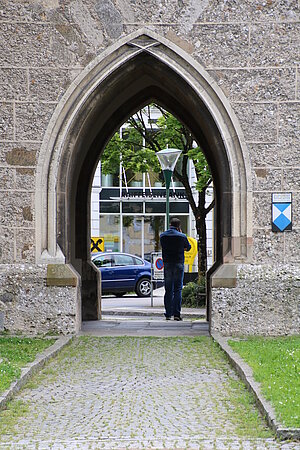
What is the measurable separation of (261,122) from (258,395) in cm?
539

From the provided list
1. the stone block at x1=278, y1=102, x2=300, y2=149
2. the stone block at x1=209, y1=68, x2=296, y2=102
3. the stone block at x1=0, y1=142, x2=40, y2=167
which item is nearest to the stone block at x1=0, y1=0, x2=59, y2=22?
the stone block at x1=0, y1=142, x2=40, y2=167

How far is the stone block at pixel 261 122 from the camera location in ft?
37.7

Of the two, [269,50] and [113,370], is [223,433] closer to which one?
[113,370]

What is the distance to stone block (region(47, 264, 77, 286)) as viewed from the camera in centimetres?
1141

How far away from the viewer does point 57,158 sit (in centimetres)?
1159

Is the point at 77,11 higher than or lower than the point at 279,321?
higher

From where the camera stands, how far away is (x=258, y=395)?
22.5ft

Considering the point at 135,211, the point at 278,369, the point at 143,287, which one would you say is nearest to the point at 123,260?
the point at 143,287

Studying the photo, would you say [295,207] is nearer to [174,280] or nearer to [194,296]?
[174,280]

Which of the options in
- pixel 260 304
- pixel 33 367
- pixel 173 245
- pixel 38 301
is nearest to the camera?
pixel 33 367

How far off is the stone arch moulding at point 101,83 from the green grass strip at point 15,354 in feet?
4.53

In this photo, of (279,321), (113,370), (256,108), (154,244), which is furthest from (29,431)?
(154,244)

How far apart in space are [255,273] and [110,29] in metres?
3.70

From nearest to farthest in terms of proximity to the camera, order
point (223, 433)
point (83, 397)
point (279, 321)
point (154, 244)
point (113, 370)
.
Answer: point (223, 433) → point (83, 397) → point (113, 370) → point (279, 321) → point (154, 244)
